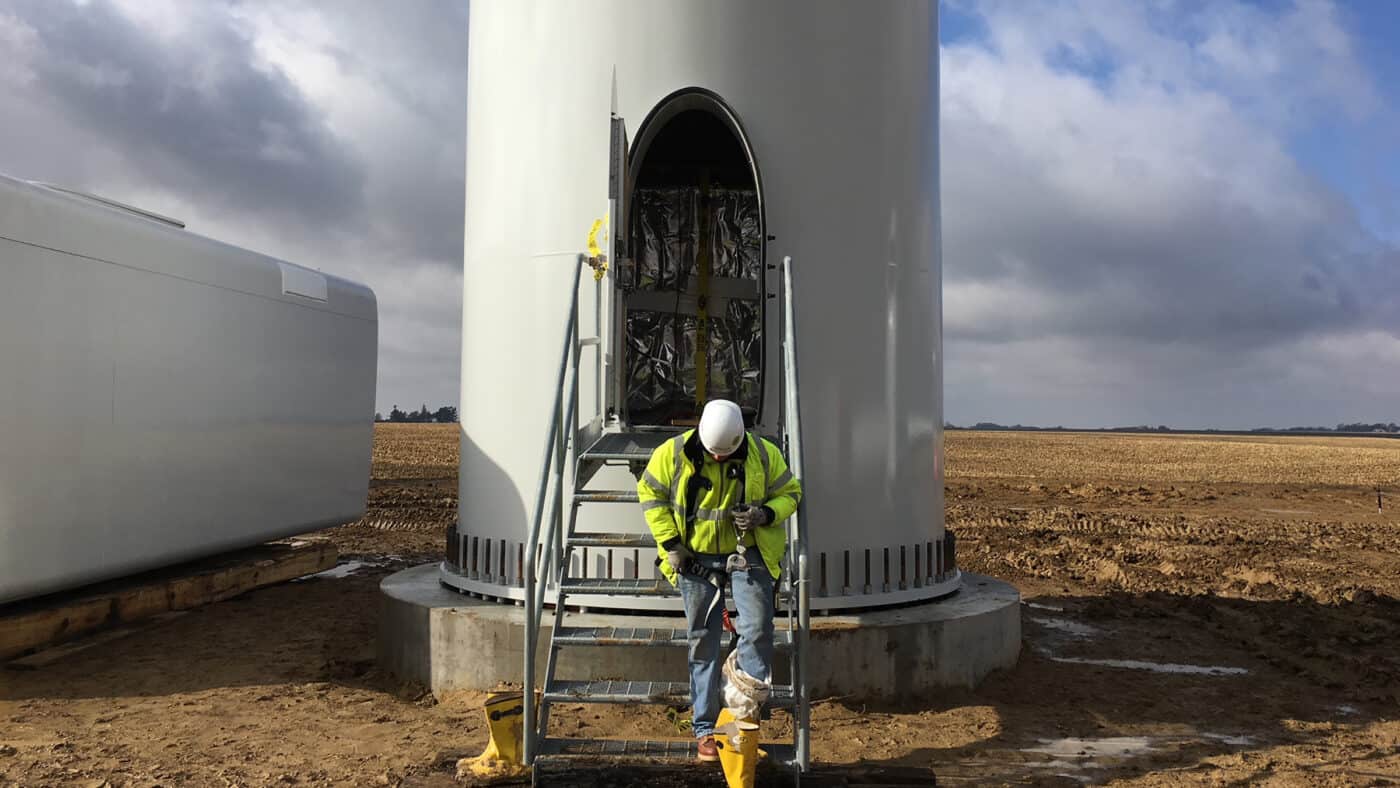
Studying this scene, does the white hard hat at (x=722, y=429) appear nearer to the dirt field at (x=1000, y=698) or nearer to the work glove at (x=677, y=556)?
the work glove at (x=677, y=556)

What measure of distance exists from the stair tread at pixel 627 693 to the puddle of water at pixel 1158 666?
4.32 meters

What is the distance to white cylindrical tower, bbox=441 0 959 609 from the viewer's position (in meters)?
7.21

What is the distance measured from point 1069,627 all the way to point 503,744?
6.64 meters

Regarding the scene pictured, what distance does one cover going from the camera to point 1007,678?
25.0 feet

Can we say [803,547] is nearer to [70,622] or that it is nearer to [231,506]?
[70,622]

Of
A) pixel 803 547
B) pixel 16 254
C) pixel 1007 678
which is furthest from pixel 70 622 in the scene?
pixel 1007 678

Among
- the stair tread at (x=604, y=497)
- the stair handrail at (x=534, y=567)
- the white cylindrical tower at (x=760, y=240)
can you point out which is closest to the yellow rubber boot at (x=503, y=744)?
the stair handrail at (x=534, y=567)

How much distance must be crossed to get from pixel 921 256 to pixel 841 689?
3348 millimetres

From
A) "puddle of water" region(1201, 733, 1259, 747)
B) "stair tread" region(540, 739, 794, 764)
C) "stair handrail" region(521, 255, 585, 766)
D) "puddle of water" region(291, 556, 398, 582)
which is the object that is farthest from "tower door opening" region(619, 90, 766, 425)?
"puddle of water" region(291, 556, 398, 582)

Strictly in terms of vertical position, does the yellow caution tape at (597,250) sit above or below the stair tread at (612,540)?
above

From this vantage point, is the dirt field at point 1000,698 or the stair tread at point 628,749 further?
the dirt field at point 1000,698

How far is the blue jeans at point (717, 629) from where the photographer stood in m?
5.13

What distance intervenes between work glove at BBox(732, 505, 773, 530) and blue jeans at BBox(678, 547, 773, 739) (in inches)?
7.5

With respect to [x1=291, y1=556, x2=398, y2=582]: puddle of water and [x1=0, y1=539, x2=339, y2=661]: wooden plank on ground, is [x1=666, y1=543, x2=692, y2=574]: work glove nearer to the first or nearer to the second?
[x1=0, y1=539, x2=339, y2=661]: wooden plank on ground
